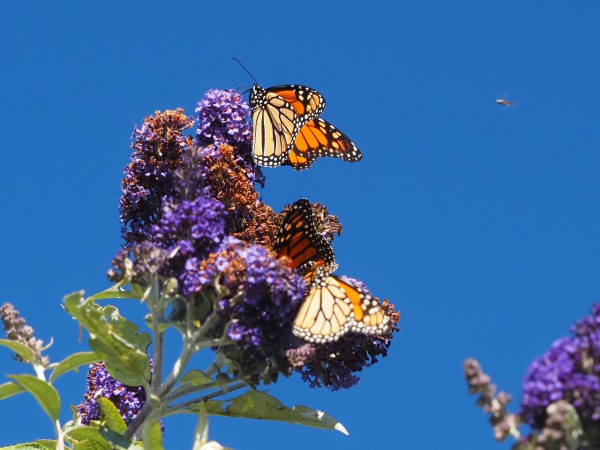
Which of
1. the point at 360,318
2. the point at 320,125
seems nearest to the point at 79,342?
the point at 360,318

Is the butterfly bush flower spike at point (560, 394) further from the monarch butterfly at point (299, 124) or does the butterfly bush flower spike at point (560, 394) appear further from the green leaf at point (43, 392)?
the monarch butterfly at point (299, 124)

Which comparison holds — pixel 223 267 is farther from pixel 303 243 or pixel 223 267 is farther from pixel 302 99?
pixel 302 99

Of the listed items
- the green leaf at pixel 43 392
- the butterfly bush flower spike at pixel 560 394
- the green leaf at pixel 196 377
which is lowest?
the butterfly bush flower spike at pixel 560 394

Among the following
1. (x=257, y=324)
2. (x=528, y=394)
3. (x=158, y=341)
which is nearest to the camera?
(x=528, y=394)

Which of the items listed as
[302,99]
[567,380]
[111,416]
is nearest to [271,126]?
[302,99]

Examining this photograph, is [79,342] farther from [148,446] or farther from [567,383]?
[567,383]

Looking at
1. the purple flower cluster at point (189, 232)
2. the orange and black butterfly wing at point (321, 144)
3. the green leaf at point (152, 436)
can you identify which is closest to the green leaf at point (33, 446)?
the green leaf at point (152, 436)
